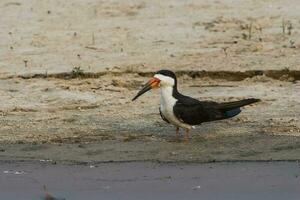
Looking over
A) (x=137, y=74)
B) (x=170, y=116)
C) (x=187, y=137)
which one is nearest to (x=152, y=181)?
(x=170, y=116)

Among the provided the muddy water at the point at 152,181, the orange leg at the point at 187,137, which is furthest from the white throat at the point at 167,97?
the muddy water at the point at 152,181

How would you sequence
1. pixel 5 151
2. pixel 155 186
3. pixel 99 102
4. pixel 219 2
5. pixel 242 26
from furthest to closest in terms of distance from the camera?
1. pixel 219 2
2. pixel 242 26
3. pixel 99 102
4. pixel 5 151
5. pixel 155 186

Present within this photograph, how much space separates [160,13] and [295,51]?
2701 millimetres

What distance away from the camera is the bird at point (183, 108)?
11031 millimetres

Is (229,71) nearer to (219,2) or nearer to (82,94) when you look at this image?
(82,94)

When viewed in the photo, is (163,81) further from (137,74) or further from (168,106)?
(137,74)

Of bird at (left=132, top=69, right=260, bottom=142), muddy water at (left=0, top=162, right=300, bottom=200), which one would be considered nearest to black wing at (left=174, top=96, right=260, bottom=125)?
bird at (left=132, top=69, right=260, bottom=142)

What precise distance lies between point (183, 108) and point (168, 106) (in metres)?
0.15

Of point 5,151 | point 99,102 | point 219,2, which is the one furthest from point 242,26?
point 5,151

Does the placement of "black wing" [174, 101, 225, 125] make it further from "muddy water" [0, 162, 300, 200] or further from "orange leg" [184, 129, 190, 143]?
"muddy water" [0, 162, 300, 200]

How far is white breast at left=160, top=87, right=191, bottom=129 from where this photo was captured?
36.2 feet

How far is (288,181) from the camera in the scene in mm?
9727

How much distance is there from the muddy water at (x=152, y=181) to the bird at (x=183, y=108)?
0.85 m

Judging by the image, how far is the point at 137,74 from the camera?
46.0ft
